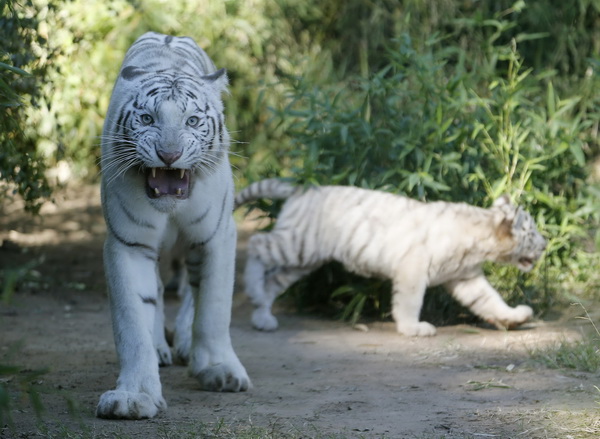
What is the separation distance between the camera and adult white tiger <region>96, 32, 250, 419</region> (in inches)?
126

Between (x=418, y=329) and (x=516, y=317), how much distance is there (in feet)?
1.78

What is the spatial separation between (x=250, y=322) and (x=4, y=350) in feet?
4.79

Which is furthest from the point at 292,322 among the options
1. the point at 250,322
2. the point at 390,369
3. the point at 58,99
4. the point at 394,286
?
the point at 58,99

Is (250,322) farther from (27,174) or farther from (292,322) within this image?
(27,174)

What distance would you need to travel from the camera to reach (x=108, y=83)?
310 inches

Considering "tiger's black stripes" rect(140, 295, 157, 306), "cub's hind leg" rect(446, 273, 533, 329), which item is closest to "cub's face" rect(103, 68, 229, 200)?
"tiger's black stripes" rect(140, 295, 157, 306)

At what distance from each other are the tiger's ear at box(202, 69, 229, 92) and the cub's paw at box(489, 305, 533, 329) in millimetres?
2154

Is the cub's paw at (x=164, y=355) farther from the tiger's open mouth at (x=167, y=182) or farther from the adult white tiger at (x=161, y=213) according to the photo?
the tiger's open mouth at (x=167, y=182)

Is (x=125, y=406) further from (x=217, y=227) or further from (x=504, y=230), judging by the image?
(x=504, y=230)

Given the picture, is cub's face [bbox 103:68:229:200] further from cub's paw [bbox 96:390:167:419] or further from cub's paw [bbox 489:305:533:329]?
cub's paw [bbox 489:305:533:329]

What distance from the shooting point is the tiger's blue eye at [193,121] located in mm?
3307

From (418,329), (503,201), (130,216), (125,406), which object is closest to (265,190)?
(418,329)

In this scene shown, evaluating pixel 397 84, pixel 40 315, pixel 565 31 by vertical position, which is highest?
pixel 565 31

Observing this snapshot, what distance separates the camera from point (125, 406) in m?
3.04
